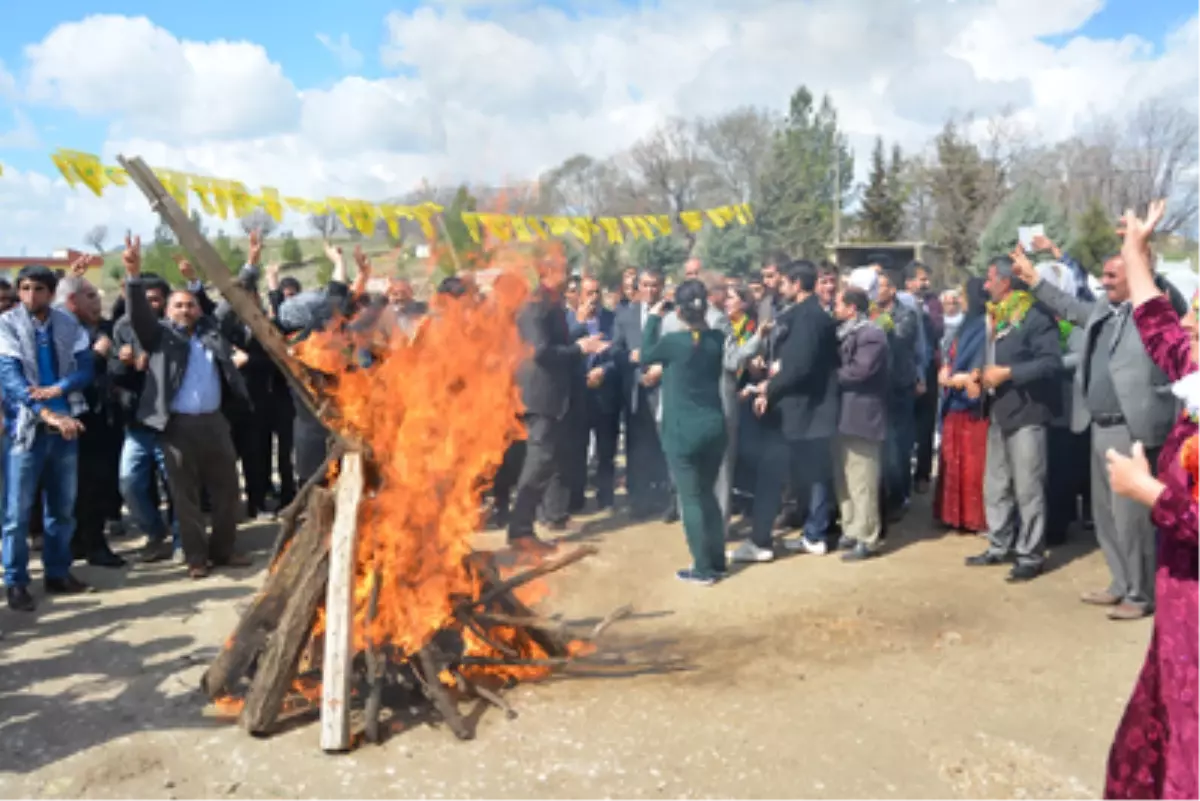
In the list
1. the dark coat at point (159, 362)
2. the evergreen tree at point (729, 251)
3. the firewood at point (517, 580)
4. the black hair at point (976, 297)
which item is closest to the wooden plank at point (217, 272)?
the firewood at point (517, 580)

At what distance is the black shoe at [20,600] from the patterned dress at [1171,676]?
678 centimetres

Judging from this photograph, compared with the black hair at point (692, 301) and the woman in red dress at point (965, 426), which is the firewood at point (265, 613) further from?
the woman in red dress at point (965, 426)

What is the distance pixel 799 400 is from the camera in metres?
7.64

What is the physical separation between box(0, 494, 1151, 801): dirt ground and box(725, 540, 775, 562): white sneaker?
46 cm

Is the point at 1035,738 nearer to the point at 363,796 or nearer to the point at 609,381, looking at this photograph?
the point at 363,796

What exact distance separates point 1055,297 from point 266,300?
26.3 feet

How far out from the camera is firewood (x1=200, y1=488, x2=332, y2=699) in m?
4.79

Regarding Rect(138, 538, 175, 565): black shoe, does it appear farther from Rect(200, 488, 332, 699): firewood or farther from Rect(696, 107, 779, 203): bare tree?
Rect(696, 107, 779, 203): bare tree

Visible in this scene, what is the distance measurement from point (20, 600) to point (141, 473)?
4.77ft

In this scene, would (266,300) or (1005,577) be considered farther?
(266,300)

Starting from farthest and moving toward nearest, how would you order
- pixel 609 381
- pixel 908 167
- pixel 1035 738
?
pixel 908 167
pixel 609 381
pixel 1035 738

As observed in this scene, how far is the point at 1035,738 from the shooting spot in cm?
443

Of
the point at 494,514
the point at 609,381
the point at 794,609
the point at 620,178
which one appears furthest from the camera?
the point at 620,178

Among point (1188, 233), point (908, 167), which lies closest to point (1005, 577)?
point (908, 167)
